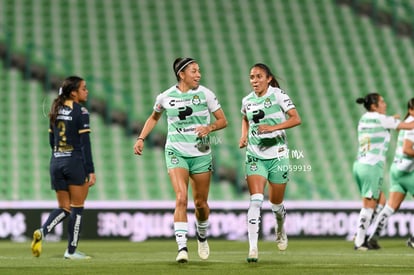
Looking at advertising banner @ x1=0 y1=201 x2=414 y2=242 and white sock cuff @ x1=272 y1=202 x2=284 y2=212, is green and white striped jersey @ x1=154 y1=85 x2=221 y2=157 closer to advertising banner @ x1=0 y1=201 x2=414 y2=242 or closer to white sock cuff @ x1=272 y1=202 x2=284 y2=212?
white sock cuff @ x1=272 y1=202 x2=284 y2=212

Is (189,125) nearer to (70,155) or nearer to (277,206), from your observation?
(70,155)

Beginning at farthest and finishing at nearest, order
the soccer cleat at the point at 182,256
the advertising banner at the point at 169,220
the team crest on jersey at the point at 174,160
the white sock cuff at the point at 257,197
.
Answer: the advertising banner at the point at 169,220
the white sock cuff at the point at 257,197
the team crest on jersey at the point at 174,160
the soccer cleat at the point at 182,256

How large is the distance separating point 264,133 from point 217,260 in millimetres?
1558

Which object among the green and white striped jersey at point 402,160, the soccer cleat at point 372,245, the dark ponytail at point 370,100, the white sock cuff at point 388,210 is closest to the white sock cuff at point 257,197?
the dark ponytail at point 370,100

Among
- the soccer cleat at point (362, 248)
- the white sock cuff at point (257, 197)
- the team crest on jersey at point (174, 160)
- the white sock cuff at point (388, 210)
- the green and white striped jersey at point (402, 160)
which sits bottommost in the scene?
the soccer cleat at point (362, 248)

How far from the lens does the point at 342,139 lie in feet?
77.4

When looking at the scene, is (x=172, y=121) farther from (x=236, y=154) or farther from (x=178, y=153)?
(x=236, y=154)

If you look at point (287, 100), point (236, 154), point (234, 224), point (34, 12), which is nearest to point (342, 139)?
point (236, 154)

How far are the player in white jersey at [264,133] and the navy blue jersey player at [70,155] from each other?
1.87 meters

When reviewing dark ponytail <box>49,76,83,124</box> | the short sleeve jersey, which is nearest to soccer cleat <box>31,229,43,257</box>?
the short sleeve jersey

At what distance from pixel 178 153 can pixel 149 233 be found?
25.1ft

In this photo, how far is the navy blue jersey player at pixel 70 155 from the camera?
493 inches

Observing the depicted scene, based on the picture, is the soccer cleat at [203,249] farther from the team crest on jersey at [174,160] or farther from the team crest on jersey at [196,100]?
the team crest on jersey at [196,100]

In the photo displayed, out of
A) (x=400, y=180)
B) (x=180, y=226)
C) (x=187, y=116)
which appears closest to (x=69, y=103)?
(x=187, y=116)
